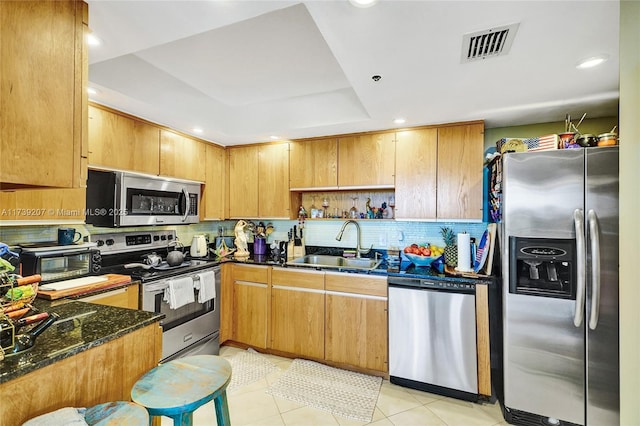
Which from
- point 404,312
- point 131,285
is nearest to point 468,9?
point 404,312

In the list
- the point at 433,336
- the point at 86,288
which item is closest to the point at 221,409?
the point at 86,288

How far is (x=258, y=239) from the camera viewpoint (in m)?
3.52

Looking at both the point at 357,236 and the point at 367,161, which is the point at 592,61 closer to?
the point at 367,161

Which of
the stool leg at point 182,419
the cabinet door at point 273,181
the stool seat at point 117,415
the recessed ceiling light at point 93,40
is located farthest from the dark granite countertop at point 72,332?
the cabinet door at point 273,181

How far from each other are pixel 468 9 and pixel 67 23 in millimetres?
1631

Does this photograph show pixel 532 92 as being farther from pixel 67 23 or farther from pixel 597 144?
pixel 67 23

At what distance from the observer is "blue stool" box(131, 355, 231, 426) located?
1062mm

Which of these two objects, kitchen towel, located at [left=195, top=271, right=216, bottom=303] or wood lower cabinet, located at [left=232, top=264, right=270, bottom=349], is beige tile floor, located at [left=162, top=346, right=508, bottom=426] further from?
kitchen towel, located at [left=195, top=271, right=216, bottom=303]

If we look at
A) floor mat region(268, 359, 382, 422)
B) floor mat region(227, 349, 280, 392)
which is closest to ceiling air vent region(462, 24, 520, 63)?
floor mat region(268, 359, 382, 422)

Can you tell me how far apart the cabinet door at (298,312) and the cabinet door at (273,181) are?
0.73 metres

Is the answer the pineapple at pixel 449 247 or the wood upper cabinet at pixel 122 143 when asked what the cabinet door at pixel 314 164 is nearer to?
the pineapple at pixel 449 247

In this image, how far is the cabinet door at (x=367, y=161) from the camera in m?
2.89

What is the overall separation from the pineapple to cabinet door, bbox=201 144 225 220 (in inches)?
97.7

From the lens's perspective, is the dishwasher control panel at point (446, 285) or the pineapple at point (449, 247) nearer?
the dishwasher control panel at point (446, 285)
